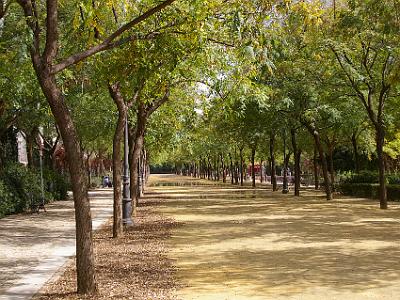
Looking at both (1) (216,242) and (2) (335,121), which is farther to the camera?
(2) (335,121)

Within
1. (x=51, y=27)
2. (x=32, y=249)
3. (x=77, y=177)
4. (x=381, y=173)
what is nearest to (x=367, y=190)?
(x=381, y=173)

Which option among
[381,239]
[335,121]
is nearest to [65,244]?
[381,239]

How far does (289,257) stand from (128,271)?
142 inches

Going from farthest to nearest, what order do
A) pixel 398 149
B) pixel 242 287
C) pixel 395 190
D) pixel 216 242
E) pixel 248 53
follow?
pixel 398 149 < pixel 395 190 < pixel 216 242 < pixel 242 287 < pixel 248 53

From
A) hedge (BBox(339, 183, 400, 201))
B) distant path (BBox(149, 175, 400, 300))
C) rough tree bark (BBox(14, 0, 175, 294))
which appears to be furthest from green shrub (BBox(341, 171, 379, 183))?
rough tree bark (BBox(14, 0, 175, 294))

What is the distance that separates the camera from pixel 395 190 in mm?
29609

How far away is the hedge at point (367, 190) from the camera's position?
29719mm

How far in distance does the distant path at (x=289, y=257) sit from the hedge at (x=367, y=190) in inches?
339

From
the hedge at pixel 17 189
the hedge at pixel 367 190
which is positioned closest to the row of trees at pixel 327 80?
the hedge at pixel 367 190

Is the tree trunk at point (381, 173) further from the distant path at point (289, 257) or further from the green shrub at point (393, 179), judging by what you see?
the green shrub at point (393, 179)

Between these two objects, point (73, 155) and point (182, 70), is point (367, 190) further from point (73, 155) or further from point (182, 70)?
point (73, 155)

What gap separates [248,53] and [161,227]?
11888mm

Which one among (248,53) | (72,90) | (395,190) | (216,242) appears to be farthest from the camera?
(395,190)

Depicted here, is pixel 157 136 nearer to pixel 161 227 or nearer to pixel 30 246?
pixel 161 227
